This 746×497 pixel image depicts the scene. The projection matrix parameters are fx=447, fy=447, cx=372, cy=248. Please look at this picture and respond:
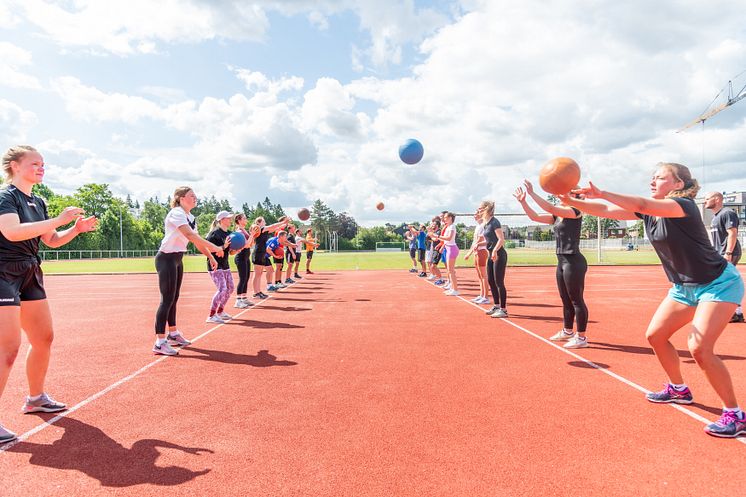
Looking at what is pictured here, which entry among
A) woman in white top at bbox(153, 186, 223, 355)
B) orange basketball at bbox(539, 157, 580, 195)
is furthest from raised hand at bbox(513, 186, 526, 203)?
woman in white top at bbox(153, 186, 223, 355)

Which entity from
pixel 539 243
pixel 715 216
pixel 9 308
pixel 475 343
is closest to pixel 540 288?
pixel 715 216

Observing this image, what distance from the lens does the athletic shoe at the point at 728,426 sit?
12.2 feet

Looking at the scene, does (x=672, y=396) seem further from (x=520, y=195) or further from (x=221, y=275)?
(x=221, y=275)

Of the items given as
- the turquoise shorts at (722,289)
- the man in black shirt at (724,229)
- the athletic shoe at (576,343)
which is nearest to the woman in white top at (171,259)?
the athletic shoe at (576,343)

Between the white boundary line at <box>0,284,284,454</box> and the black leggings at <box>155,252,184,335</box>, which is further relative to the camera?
the black leggings at <box>155,252,184,335</box>

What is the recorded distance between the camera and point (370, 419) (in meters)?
4.19

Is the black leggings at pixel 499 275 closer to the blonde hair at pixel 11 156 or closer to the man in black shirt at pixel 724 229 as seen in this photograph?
the man in black shirt at pixel 724 229

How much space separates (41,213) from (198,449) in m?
2.79

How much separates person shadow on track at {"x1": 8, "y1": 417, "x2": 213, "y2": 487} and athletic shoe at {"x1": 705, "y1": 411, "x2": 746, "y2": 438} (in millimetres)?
4106

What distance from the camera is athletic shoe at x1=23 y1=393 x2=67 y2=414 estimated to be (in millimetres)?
4422

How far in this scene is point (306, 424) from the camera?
13.4 feet

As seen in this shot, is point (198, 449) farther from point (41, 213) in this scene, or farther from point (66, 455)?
point (41, 213)

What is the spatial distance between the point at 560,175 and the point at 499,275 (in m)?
5.04

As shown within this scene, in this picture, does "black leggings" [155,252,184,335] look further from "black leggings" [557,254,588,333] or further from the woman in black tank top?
"black leggings" [557,254,588,333]
